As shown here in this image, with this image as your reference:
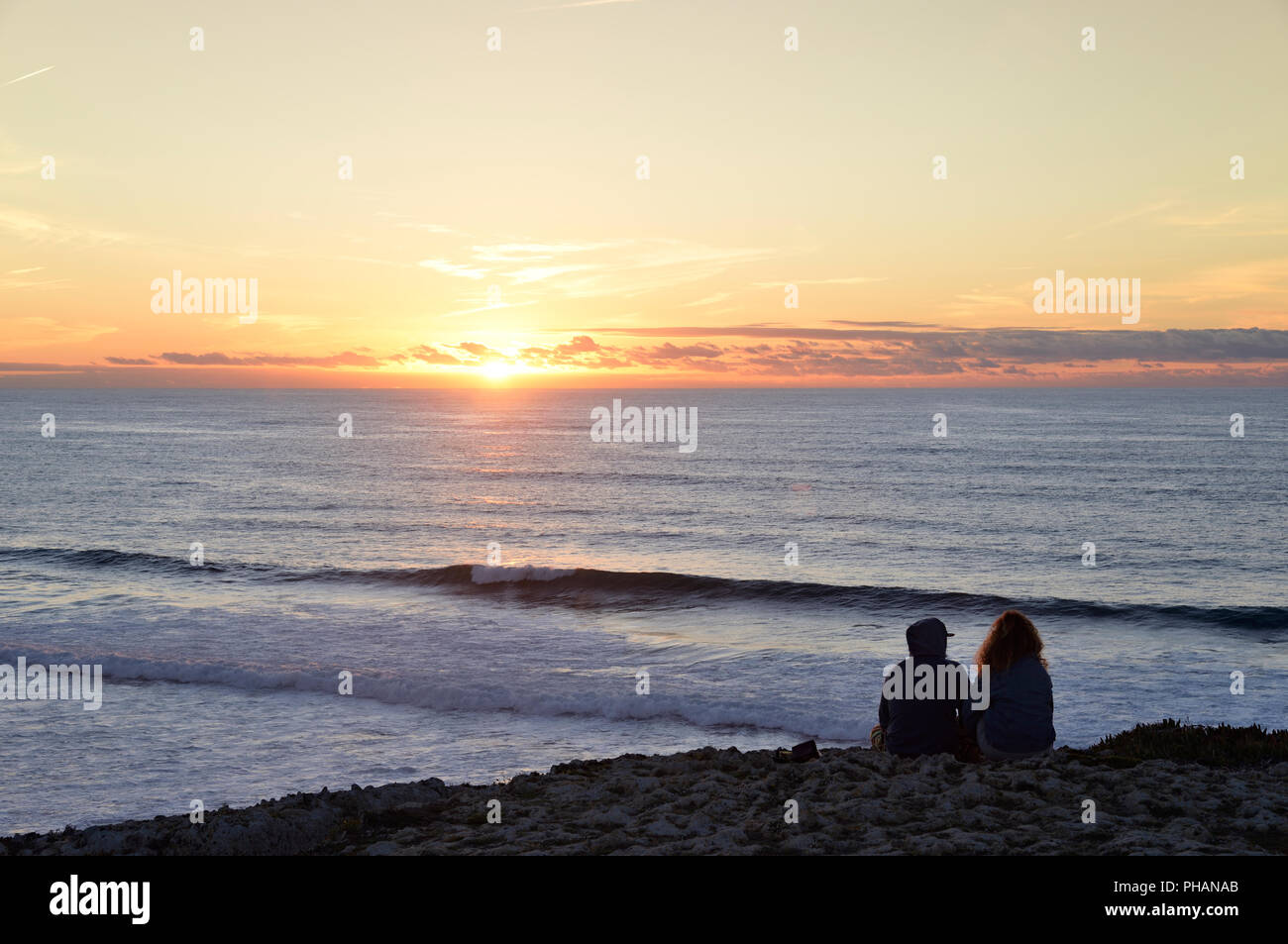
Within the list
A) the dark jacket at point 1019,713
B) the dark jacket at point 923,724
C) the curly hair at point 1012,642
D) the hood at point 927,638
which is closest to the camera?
the hood at point 927,638

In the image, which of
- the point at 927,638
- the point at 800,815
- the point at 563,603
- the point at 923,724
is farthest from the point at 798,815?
the point at 563,603

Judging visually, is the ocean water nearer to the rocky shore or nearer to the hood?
the rocky shore

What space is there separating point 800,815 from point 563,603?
828 inches

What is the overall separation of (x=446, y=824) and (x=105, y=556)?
31510 millimetres

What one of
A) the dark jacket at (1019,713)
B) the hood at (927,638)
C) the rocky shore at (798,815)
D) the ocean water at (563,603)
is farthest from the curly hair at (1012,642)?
the ocean water at (563,603)

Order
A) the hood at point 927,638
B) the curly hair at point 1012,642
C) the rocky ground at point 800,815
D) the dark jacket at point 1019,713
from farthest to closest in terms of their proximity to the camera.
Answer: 1. the dark jacket at point 1019,713
2. the curly hair at point 1012,642
3. the hood at point 927,638
4. the rocky ground at point 800,815

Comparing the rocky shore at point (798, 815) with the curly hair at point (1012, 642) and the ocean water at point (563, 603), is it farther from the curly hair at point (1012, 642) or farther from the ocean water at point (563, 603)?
the ocean water at point (563, 603)

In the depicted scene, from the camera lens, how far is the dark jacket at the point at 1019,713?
30.0 ft

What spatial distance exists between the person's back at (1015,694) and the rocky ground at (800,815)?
0.80ft

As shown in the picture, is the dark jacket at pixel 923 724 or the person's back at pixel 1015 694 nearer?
the person's back at pixel 1015 694

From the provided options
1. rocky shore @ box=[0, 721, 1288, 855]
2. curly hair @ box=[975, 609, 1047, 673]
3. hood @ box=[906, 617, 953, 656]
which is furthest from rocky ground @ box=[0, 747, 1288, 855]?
hood @ box=[906, 617, 953, 656]

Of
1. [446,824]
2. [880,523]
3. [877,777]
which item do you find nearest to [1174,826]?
[877,777]

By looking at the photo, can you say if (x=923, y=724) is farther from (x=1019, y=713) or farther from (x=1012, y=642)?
(x=1012, y=642)
